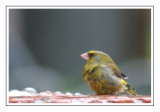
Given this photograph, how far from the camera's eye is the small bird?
2727mm

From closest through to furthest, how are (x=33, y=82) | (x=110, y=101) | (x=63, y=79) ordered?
1. (x=110, y=101)
2. (x=63, y=79)
3. (x=33, y=82)

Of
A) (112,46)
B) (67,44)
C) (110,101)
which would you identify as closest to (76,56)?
(67,44)

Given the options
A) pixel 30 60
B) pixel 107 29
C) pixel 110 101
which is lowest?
pixel 110 101

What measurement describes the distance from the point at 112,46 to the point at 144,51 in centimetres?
52

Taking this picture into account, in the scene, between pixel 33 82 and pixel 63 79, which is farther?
pixel 33 82

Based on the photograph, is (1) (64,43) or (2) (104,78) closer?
(2) (104,78)

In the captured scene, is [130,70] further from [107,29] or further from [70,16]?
[70,16]

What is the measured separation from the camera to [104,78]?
2744 mm

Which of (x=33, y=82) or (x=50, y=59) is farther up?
(x=50, y=59)

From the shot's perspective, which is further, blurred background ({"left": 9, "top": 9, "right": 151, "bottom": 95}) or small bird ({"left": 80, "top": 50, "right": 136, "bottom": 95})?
blurred background ({"left": 9, "top": 9, "right": 151, "bottom": 95})

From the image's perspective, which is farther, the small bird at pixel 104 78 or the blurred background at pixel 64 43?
the blurred background at pixel 64 43

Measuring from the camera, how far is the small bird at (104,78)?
273 cm

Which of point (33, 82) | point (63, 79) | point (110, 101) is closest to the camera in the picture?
point (110, 101)

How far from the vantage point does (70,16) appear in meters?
5.39
